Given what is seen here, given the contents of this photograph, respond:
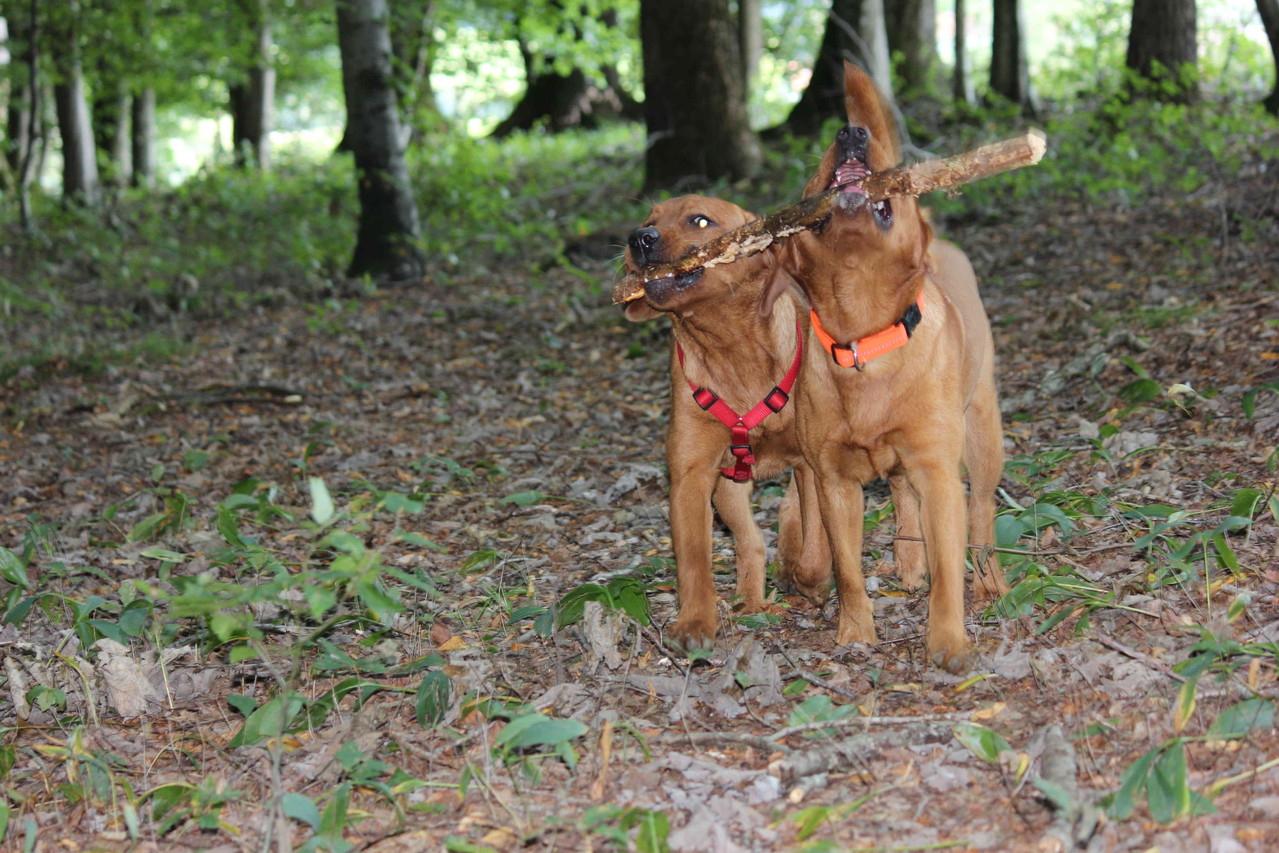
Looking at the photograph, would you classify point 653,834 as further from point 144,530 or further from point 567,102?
point 567,102

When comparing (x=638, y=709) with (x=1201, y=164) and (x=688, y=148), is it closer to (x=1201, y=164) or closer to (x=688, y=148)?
(x=1201, y=164)

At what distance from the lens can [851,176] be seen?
138 inches

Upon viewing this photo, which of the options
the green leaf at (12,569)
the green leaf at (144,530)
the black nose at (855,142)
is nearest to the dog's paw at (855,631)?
the black nose at (855,142)

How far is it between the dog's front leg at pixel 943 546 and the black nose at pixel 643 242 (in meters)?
1.25

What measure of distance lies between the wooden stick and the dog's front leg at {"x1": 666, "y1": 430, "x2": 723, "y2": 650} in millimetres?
723

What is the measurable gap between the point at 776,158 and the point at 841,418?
10155 millimetres

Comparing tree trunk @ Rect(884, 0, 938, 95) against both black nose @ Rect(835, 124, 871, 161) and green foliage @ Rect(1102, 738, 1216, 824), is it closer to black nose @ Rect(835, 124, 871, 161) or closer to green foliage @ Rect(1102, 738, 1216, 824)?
black nose @ Rect(835, 124, 871, 161)

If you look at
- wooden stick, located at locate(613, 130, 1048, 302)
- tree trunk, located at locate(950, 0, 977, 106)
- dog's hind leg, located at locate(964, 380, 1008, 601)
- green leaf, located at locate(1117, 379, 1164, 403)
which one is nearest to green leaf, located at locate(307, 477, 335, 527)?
wooden stick, located at locate(613, 130, 1048, 302)

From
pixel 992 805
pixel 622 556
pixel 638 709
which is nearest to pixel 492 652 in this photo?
pixel 638 709

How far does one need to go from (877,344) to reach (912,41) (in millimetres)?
12493

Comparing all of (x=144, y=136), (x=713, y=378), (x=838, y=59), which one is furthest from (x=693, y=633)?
(x=144, y=136)

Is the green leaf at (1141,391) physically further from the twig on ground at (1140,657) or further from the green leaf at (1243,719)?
the green leaf at (1243,719)

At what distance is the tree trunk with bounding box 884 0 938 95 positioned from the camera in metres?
14.9

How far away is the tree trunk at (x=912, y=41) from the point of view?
14.9m
